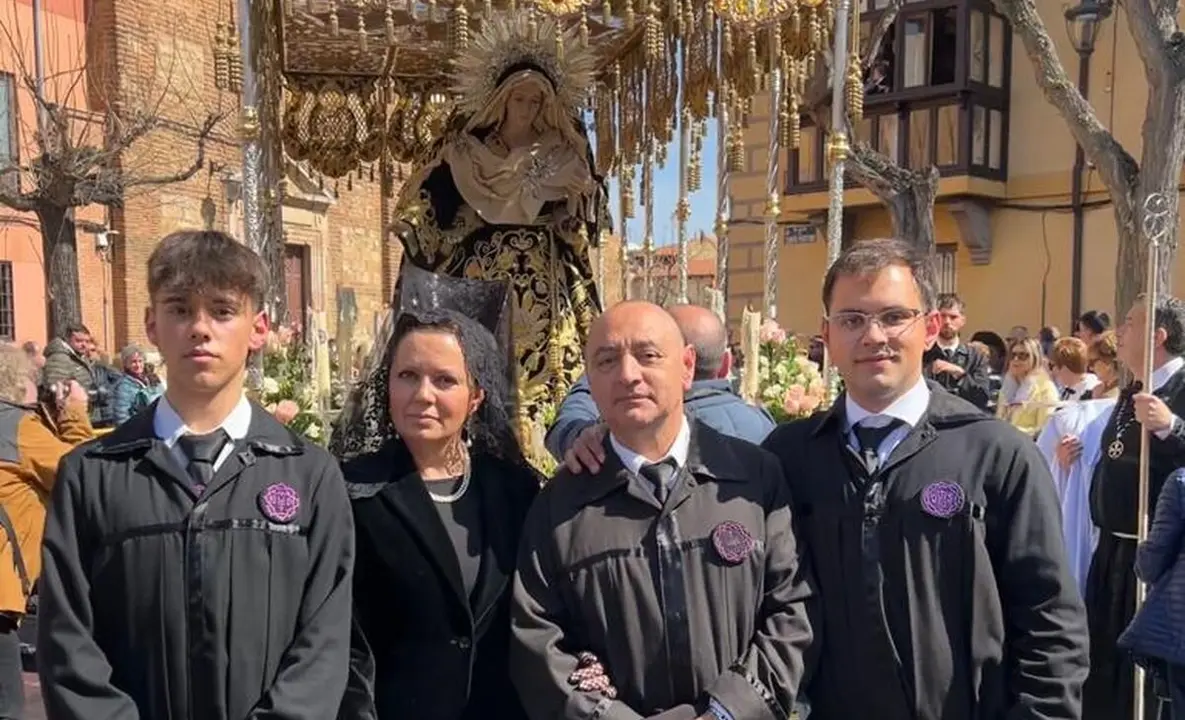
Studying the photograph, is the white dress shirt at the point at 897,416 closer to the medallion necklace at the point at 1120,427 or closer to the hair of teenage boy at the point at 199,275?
the hair of teenage boy at the point at 199,275

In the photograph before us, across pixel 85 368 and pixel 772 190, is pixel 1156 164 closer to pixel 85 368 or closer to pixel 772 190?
pixel 772 190

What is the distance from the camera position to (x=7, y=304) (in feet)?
49.3

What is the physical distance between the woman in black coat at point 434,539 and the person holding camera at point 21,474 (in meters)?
1.94

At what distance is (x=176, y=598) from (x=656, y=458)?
3.52ft

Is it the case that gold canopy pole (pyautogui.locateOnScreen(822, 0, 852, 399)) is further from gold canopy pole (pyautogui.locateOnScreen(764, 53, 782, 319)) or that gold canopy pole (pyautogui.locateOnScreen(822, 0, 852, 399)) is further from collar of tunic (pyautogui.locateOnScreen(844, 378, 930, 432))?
collar of tunic (pyautogui.locateOnScreen(844, 378, 930, 432))

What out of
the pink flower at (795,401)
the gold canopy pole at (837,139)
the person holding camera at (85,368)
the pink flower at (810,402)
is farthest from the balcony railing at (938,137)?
the pink flower at (795,401)

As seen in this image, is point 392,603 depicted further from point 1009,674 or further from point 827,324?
point 1009,674

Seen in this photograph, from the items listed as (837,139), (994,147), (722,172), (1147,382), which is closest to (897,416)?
(1147,382)

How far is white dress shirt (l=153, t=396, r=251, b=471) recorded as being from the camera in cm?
236

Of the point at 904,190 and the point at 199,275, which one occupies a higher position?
the point at 904,190

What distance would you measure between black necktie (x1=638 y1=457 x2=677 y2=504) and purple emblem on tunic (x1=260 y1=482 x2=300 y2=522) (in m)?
0.77

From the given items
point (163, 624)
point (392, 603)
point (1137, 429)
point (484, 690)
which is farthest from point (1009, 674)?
point (1137, 429)

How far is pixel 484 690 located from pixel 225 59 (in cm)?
420

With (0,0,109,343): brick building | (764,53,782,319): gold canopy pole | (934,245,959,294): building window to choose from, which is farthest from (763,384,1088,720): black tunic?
(934,245,959,294): building window
